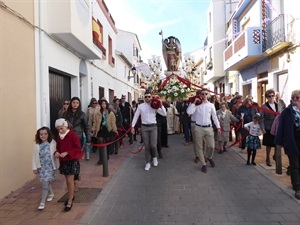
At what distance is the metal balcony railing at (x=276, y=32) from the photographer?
37.8ft

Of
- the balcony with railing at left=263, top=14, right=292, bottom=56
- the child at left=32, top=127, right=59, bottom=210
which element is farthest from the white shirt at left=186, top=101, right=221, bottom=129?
the balcony with railing at left=263, top=14, right=292, bottom=56

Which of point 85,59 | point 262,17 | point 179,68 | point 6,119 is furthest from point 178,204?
point 262,17

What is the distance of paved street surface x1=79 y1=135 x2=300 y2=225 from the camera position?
4047mm

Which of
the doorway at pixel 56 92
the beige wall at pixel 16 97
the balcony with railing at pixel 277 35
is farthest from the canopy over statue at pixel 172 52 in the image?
the beige wall at pixel 16 97

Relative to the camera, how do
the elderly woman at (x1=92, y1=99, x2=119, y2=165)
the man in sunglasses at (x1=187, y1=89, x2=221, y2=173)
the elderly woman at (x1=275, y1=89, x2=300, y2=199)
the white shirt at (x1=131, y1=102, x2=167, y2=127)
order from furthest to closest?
the elderly woman at (x1=92, y1=99, x2=119, y2=165)
the white shirt at (x1=131, y1=102, x2=167, y2=127)
the man in sunglasses at (x1=187, y1=89, x2=221, y2=173)
the elderly woman at (x1=275, y1=89, x2=300, y2=199)

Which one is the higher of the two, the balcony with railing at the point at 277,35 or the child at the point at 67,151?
the balcony with railing at the point at 277,35

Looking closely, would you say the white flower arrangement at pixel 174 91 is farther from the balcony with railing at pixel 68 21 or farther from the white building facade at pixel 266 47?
the balcony with railing at pixel 68 21

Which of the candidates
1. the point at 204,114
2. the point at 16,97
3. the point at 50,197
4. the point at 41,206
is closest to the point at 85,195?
the point at 50,197

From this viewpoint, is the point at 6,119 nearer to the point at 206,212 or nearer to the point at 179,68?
the point at 206,212

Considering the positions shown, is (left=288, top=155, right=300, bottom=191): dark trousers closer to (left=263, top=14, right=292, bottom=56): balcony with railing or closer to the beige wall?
the beige wall

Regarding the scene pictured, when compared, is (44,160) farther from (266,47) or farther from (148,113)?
(266,47)

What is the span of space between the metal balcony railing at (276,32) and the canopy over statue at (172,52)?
4.03 m

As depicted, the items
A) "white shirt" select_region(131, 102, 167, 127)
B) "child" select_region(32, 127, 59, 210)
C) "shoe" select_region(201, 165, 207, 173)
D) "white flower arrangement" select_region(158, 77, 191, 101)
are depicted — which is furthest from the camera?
"white flower arrangement" select_region(158, 77, 191, 101)

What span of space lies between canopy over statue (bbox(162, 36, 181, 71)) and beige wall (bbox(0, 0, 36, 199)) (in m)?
8.76
